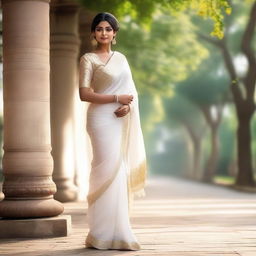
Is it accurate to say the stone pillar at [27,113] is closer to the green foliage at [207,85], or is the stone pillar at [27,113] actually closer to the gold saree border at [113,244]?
the gold saree border at [113,244]

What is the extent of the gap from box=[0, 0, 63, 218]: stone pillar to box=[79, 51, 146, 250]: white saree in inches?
53.2

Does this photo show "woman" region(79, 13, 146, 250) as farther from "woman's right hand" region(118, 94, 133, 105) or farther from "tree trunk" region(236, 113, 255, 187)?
"tree trunk" region(236, 113, 255, 187)

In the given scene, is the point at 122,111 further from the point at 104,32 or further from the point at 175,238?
the point at 175,238

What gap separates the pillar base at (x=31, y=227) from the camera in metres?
7.44

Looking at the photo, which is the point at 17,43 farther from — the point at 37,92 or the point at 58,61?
the point at 58,61

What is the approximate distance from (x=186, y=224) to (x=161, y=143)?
265 feet

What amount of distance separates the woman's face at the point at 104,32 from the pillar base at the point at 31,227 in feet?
7.31

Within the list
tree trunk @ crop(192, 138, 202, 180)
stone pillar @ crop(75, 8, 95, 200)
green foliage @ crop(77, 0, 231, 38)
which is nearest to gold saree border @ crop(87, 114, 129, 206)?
green foliage @ crop(77, 0, 231, 38)

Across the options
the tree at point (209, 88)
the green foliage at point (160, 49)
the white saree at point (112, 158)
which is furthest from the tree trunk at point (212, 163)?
the white saree at point (112, 158)

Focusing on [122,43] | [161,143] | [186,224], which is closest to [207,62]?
[122,43]

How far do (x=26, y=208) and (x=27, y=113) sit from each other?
1.11 metres

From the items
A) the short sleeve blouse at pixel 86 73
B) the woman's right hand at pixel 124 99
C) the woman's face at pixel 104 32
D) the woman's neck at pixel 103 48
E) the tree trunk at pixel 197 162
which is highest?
the woman's face at pixel 104 32

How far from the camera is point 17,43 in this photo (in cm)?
776

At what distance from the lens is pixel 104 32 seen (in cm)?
644
